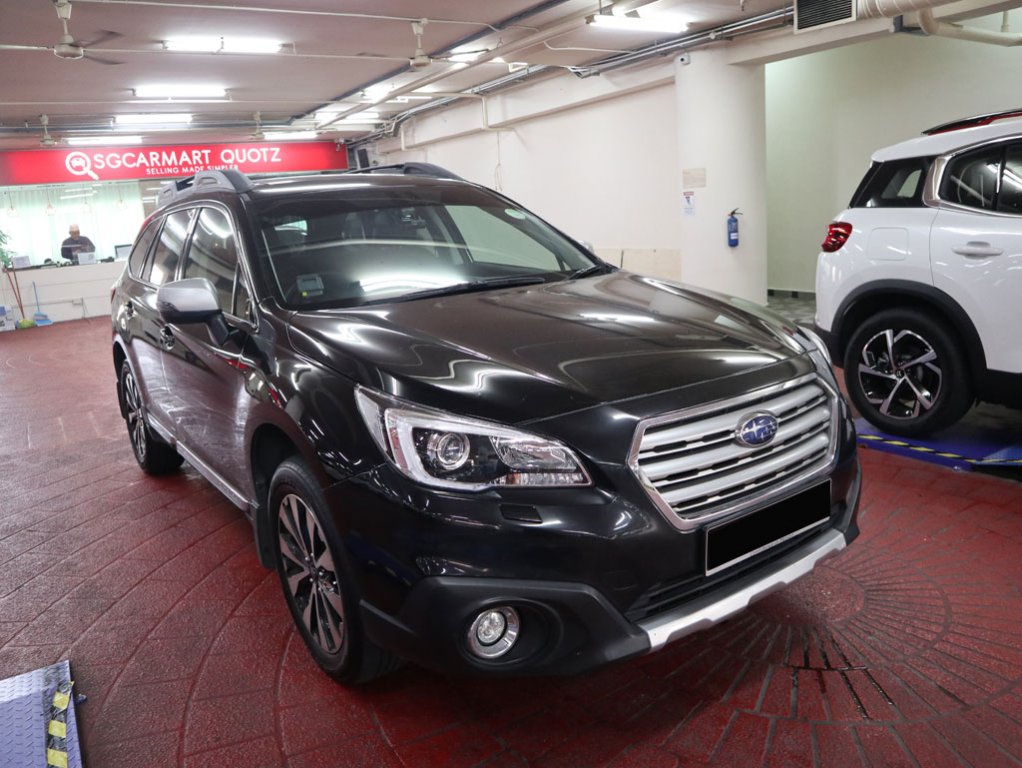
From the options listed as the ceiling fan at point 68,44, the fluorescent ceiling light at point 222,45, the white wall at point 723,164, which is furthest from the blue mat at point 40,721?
the white wall at point 723,164

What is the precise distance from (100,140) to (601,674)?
15.0m

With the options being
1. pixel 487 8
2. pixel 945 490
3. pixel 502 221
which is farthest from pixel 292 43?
pixel 945 490

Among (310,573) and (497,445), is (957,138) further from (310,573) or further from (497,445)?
(310,573)

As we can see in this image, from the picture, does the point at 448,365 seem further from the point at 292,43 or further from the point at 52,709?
the point at 292,43

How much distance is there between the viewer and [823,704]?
2.20 metres

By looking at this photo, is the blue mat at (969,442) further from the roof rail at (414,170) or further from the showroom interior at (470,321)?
the roof rail at (414,170)

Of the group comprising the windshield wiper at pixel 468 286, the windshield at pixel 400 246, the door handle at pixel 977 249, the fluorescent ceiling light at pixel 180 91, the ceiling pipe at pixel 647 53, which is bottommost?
the door handle at pixel 977 249

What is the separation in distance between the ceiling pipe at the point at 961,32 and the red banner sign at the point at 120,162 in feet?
31.6

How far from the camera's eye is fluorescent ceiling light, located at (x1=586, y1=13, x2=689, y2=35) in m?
7.40

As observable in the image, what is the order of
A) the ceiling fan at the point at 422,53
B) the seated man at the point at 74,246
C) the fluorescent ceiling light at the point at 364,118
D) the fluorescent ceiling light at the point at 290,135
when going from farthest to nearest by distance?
the fluorescent ceiling light at the point at 290,135 < the seated man at the point at 74,246 < the fluorescent ceiling light at the point at 364,118 < the ceiling fan at the point at 422,53

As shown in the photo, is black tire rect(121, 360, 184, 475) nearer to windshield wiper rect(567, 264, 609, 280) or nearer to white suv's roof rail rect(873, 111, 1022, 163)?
windshield wiper rect(567, 264, 609, 280)

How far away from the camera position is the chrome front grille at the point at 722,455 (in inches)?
74.4

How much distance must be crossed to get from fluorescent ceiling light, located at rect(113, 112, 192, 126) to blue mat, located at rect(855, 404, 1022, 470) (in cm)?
1214

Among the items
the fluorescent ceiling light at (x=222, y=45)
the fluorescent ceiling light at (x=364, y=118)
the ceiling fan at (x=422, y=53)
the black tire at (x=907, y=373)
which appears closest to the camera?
the black tire at (x=907, y=373)
